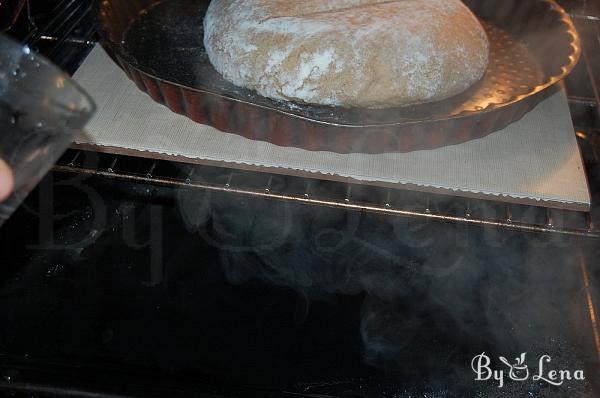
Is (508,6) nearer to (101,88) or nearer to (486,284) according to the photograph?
(486,284)

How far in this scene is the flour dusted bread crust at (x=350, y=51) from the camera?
1109 mm

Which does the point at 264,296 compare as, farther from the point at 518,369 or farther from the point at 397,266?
the point at 518,369

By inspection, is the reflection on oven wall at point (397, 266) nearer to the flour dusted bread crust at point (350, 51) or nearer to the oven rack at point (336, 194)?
the oven rack at point (336, 194)

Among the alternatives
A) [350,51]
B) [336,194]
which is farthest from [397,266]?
[350,51]

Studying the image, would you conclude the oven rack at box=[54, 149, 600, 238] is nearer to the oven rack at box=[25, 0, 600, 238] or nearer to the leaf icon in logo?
the oven rack at box=[25, 0, 600, 238]

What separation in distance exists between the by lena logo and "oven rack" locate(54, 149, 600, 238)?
0.78 ft

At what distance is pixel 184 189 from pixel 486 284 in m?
0.65

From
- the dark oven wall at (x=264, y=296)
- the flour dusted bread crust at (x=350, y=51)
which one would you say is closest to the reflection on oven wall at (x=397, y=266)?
the dark oven wall at (x=264, y=296)

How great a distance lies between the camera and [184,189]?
1.27 m

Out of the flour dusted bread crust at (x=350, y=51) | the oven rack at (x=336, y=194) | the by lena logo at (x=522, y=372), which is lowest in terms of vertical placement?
the by lena logo at (x=522, y=372)

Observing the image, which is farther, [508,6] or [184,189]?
[508,6]

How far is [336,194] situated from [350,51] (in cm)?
30

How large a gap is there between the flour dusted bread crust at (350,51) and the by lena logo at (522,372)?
0.51 metres

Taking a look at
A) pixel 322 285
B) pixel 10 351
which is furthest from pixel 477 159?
pixel 10 351
